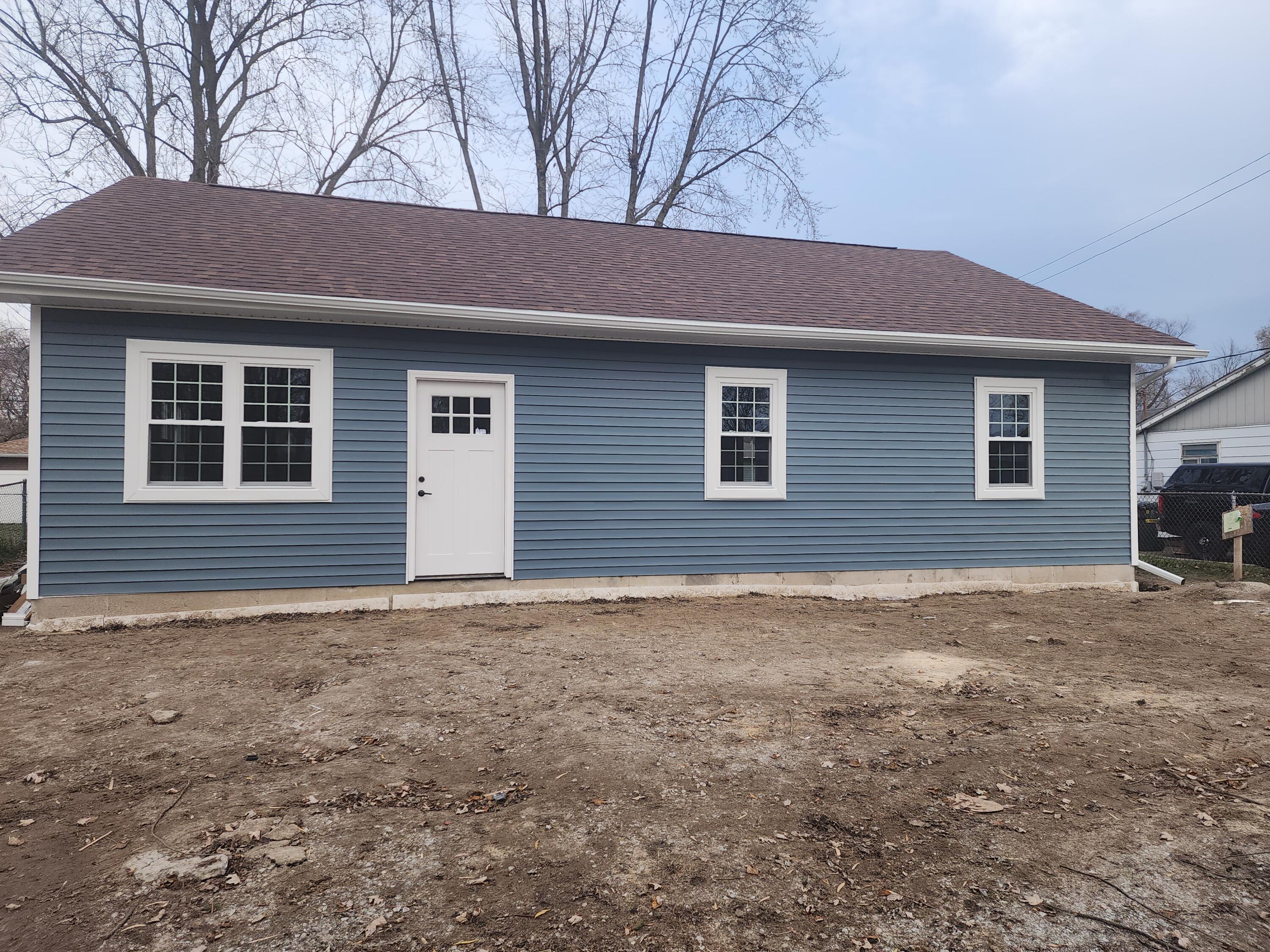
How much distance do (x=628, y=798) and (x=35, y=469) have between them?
6411mm

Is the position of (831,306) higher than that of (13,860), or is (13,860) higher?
(831,306)

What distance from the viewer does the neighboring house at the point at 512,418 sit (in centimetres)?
661

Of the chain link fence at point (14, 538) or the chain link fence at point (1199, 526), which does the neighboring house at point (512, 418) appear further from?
the chain link fence at point (14, 538)

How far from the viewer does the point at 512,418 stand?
7.70 metres

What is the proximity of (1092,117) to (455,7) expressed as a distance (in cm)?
7208

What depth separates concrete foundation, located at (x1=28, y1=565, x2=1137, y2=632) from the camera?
259 inches

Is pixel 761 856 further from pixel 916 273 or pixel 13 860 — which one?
pixel 916 273

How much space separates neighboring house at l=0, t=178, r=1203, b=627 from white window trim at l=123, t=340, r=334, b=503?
24mm

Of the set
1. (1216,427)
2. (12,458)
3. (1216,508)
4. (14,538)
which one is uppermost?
(1216,427)

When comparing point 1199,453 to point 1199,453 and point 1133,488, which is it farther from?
point 1133,488

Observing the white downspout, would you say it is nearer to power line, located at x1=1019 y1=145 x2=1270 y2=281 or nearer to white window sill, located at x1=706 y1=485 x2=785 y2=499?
white window sill, located at x1=706 y1=485 x2=785 y2=499

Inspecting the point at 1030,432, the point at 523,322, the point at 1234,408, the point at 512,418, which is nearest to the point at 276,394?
the point at 512,418

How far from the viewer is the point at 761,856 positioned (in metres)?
2.65

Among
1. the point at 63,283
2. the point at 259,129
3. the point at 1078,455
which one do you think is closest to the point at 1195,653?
the point at 1078,455
